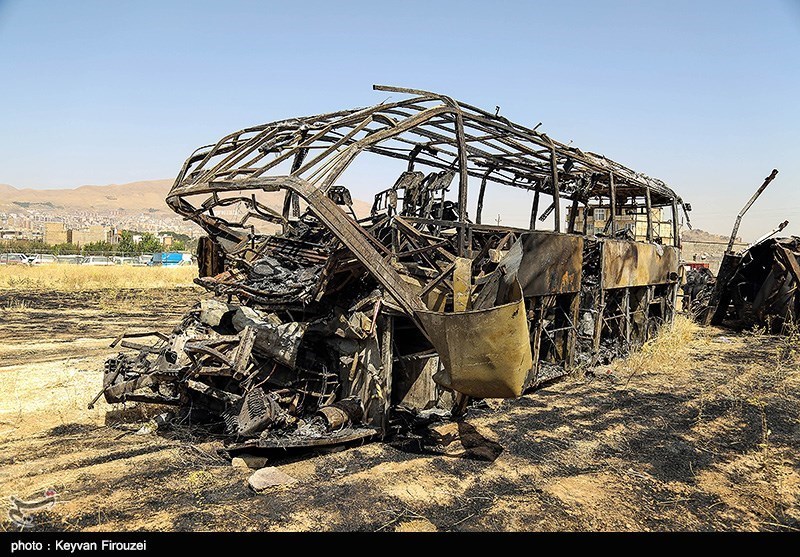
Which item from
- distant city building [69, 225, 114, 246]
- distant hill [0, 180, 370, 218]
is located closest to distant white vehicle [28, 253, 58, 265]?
distant city building [69, 225, 114, 246]

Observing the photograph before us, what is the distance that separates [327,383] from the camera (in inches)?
270

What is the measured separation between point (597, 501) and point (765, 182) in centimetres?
1646

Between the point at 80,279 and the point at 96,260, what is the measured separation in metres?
16.3

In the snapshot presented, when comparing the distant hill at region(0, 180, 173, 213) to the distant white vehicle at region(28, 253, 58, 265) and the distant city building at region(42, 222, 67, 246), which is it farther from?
the distant white vehicle at region(28, 253, 58, 265)

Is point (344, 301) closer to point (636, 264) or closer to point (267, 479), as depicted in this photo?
point (267, 479)

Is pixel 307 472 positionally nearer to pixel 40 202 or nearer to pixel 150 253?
pixel 150 253

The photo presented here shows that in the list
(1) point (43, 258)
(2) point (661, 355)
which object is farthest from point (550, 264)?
(1) point (43, 258)

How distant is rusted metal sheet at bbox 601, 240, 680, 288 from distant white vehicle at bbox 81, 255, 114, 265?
40.7 meters

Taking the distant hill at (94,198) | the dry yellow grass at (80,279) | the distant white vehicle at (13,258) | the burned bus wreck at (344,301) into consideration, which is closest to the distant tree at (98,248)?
the distant white vehicle at (13,258)

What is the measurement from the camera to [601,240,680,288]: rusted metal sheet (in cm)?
1027

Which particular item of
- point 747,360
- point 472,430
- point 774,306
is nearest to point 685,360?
point 747,360

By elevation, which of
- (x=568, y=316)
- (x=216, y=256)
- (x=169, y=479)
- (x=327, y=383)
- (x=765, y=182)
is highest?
(x=765, y=182)
